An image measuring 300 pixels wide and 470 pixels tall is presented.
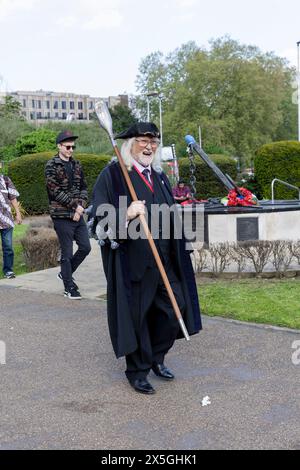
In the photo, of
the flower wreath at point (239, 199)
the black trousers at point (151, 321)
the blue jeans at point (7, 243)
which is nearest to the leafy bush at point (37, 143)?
the flower wreath at point (239, 199)

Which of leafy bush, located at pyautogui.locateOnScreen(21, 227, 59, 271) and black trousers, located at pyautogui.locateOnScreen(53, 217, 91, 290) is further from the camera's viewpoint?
leafy bush, located at pyautogui.locateOnScreen(21, 227, 59, 271)

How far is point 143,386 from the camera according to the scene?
177 inches

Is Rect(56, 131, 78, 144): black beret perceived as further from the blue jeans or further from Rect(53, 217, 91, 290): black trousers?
the blue jeans

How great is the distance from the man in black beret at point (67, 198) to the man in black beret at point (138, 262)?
2.86 meters

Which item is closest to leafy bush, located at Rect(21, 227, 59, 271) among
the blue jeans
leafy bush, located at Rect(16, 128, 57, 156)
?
the blue jeans

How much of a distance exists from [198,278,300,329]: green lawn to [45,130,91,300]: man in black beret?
1.58 metres

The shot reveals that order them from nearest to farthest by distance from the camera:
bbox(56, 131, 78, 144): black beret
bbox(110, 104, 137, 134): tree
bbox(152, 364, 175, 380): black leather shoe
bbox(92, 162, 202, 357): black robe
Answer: bbox(92, 162, 202, 357): black robe < bbox(152, 364, 175, 380): black leather shoe < bbox(56, 131, 78, 144): black beret < bbox(110, 104, 137, 134): tree

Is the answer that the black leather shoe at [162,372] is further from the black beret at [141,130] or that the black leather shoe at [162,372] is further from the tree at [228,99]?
the tree at [228,99]

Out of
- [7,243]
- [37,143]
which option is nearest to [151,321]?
[7,243]

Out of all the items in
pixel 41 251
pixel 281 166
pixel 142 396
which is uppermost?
pixel 281 166

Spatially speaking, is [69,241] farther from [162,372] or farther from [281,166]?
[281,166]

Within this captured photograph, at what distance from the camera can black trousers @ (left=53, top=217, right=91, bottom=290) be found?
750cm

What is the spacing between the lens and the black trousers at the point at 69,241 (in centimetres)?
750

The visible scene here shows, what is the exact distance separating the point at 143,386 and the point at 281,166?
1717 cm
